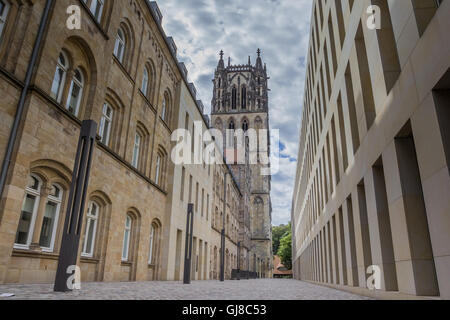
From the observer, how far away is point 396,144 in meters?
7.51

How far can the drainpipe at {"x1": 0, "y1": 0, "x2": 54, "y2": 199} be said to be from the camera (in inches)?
324

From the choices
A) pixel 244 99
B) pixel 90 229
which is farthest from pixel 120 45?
pixel 244 99

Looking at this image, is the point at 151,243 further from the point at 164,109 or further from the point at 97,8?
the point at 97,8

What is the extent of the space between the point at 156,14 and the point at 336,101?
11622mm

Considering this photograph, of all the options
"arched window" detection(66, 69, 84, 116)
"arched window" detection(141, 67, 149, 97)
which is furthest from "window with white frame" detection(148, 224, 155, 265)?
"arched window" detection(66, 69, 84, 116)

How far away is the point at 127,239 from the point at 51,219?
6.04m

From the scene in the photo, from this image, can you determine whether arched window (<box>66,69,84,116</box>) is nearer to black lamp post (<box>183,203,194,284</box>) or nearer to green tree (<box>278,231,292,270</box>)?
black lamp post (<box>183,203,194,284</box>)

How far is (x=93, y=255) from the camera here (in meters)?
13.0

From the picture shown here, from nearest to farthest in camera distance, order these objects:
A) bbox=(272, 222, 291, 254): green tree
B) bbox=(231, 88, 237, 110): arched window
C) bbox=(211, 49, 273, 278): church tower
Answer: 1. bbox=(211, 49, 273, 278): church tower
2. bbox=(231, 88, 237, 110): arched window
3. bbox=(272, 222, 291, 254): green tree

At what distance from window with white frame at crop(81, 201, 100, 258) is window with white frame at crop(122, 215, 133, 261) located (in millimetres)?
2508

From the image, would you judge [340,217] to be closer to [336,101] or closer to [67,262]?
[336,101]

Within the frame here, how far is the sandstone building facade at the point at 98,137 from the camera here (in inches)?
348

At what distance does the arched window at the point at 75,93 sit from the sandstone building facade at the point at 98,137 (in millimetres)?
44
